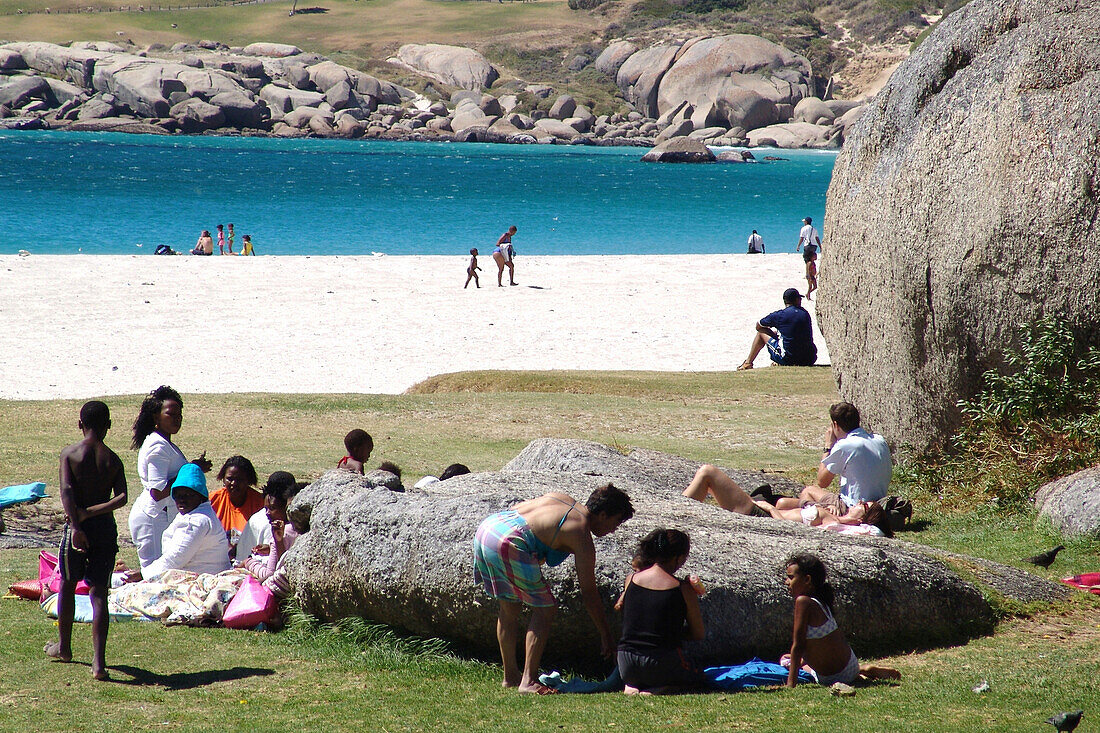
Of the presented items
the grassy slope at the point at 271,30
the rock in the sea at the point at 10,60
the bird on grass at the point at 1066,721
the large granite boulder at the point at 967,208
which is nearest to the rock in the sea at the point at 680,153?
the grassy slope at the point at 271,30

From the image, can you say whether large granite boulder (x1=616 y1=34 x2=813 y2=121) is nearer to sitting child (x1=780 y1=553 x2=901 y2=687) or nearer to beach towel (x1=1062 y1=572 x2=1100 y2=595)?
beach towel (x1=1062 y1=572 x2=1100 y2=595)

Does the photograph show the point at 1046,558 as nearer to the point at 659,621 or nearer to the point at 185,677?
the point at 659,621

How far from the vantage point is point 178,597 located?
320 inches

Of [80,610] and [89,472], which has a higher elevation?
[89,472]

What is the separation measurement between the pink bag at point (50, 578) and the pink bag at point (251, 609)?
1.23 m

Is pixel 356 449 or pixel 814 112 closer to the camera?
pixel 356 449

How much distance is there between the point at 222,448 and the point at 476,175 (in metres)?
90.5

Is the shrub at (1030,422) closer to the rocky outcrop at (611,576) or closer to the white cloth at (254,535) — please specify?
the rocky outcrop at (611,576)

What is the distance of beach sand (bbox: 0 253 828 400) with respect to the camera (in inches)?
818

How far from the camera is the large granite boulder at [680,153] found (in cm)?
12850

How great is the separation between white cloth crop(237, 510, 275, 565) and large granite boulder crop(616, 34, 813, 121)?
147876 mm

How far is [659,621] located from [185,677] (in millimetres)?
3052

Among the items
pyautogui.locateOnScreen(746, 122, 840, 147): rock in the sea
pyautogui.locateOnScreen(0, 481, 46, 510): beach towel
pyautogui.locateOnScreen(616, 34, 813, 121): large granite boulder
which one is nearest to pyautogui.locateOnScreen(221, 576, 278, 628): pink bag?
pyautogui.locateOnScreen(0, 481, 46, 510): beach towel

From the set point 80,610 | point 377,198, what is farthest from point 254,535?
point 377,198
